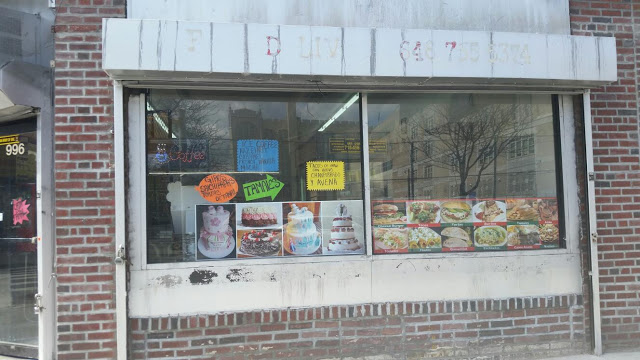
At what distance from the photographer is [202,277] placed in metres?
4.10

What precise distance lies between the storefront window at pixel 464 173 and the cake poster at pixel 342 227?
0.17 metres

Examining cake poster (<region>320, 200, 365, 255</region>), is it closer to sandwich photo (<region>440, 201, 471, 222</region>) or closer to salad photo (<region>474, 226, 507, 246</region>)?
sandwich photo (<region>440, 201, 471, 222</region>)

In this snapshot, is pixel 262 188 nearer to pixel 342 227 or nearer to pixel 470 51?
pixel 342 227

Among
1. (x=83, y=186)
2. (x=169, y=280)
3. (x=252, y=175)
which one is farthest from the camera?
(x=252, y=175)

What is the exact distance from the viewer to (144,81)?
3996 mm

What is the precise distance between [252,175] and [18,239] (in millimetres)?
2452

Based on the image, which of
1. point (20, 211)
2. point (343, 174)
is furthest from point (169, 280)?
point (343, 174)

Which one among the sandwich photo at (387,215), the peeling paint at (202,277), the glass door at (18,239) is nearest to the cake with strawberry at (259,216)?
the peeling paint at (202,277)

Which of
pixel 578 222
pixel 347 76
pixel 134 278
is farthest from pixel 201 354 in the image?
pixel 578 222

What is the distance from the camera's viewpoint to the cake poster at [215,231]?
4.27 m

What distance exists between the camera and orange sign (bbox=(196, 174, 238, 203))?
429cm

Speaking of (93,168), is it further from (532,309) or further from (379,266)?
(532,309)

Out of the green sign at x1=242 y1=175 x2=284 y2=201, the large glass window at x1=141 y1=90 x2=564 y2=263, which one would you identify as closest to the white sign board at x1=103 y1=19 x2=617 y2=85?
the large glass window at x1=141 y1=90 x2=564 y2=263

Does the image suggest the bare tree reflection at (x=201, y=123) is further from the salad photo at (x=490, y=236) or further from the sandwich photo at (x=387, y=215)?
the salad photo at (x=490, y=236)
